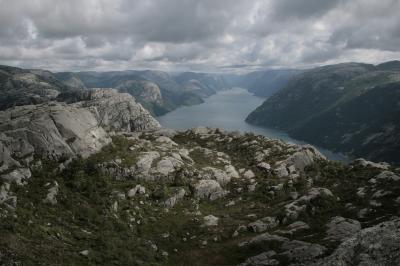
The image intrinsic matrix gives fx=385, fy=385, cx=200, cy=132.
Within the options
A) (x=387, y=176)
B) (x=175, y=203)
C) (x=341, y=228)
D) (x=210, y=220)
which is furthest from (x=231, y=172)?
(x=341, y=228)

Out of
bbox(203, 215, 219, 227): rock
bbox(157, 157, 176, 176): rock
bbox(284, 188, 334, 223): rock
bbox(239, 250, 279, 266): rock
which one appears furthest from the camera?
bbox(157, 157, 176, 176): rock

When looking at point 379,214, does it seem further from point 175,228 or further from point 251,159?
point 251,159

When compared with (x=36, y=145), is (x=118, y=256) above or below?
below

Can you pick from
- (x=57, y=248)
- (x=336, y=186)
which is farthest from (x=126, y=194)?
(x=336, y=186)

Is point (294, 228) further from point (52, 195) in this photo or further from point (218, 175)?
point (52, 195)

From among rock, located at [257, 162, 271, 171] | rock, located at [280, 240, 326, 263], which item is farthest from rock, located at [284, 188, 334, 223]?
rock, located at [257, 162, 271, 171]

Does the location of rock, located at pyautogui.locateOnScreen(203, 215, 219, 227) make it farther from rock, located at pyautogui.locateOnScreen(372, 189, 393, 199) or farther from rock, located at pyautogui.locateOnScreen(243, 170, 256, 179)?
rock, located at pyautogui.locateOnScreen(372, 189, 393, 199)
